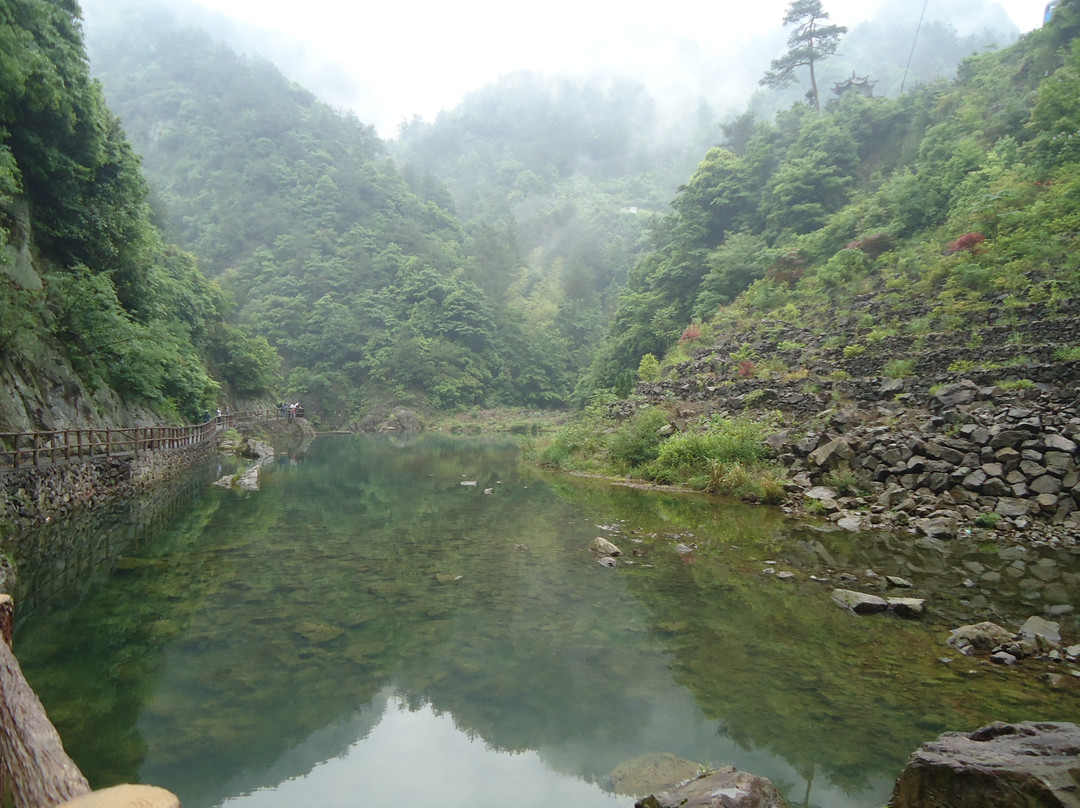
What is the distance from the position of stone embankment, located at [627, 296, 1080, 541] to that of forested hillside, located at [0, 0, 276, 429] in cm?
1757

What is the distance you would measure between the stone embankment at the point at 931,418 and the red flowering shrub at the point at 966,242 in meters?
2.98

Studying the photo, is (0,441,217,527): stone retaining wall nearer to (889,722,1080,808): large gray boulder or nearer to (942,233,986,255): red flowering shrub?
(889,722,1080,808): large gray boulder

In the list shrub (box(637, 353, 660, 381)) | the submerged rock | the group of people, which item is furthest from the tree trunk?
the group of people

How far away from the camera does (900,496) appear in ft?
37.2

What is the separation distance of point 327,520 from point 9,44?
12.1 m

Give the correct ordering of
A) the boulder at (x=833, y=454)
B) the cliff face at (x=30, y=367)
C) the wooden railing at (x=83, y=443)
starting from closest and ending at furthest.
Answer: the wooden railing at (x=83, y=443) → the cliff face at (x=30, y=367) → the boulder at (x=833, y=454)

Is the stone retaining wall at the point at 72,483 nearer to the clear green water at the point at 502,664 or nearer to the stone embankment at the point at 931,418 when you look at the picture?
the clear green water at the point at 502,664

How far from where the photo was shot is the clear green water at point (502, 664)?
163 inches

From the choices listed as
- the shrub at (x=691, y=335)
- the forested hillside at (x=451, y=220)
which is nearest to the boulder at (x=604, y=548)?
the forested hillside at (x=451, y=220)

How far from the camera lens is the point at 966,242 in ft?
64.2

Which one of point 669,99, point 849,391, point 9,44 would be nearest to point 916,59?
point 669,99

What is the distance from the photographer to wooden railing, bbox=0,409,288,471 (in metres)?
10.7

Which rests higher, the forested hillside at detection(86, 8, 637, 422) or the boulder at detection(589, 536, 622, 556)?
the forested hillside at detection(86, 8, 637, 422)

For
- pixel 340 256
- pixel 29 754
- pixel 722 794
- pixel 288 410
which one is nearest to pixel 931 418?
pixel 722 794
